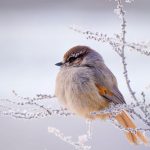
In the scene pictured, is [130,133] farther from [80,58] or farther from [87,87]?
[80,58]

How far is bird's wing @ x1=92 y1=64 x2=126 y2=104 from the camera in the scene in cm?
288

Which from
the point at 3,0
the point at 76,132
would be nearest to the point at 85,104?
the point at 76,132

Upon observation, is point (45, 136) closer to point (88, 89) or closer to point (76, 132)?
point (76, 132)

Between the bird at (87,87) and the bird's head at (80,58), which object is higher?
the bird's head at (80,58)

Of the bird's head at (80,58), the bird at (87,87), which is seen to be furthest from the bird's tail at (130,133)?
the bird's head at (80,58)

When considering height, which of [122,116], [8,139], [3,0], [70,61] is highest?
[3,0]

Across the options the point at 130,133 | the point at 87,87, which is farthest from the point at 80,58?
the point at 130,133

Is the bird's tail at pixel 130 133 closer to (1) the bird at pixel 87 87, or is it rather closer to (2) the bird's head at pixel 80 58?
(1) the bird at pixel 87 87

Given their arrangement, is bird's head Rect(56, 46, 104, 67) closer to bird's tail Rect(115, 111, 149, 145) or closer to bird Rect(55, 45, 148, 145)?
bird Rect(55, 45, 148, 145)

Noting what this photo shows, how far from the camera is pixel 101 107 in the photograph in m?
2.98

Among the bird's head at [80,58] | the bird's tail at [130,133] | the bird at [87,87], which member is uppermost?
the bird's head at [80,58]

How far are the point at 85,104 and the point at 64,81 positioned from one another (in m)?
0.17

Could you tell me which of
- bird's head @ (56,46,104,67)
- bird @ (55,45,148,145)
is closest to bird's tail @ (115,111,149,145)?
bird @ (55,45,148,145)

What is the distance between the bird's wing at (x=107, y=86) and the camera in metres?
2.88
